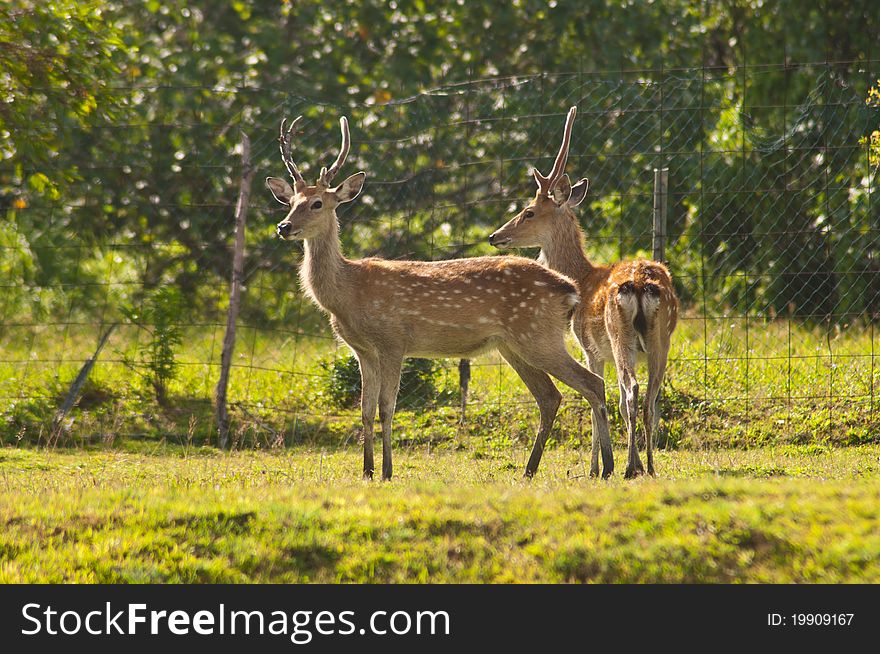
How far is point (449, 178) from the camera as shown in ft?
43.1

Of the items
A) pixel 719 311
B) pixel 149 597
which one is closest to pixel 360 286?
pixel 149 597

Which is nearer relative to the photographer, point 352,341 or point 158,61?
point 352,341

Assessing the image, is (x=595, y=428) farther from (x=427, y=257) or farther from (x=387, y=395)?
(x=427, y=257)

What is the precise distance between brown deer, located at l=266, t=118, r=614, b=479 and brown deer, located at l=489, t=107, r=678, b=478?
28cm

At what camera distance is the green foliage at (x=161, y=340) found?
38.3ft

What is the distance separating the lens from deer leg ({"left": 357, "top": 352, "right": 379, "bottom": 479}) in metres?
8.70

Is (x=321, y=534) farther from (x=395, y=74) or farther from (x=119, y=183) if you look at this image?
(x=395, y=74)

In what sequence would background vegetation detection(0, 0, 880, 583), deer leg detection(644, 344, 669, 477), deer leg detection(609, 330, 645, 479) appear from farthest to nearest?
deer leg detection(644, 344, 669, 477) → deer leg detection(609, 330, 645, 479) → background vegetation detection(0, 0, 880, 583)

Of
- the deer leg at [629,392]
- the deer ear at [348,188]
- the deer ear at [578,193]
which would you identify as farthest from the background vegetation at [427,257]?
the deer ear at [348,188]

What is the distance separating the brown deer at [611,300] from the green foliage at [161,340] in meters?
3.44

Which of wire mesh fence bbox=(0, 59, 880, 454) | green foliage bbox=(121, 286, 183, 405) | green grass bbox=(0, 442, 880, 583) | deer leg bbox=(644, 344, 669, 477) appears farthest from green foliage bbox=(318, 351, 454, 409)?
green grass bbox=(0, 442, 880, 583)

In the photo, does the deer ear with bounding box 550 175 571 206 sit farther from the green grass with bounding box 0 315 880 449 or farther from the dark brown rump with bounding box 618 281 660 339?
the dark brown rump with bounding box 618 281 660 339

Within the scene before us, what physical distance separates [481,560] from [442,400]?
5.68m

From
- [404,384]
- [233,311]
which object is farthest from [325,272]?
[404,384]
